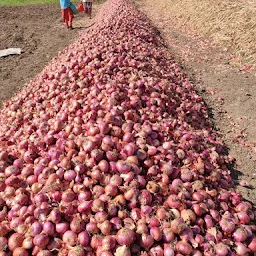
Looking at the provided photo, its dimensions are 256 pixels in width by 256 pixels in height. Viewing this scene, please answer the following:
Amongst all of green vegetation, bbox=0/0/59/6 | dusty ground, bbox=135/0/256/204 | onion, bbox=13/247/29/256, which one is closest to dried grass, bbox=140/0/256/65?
dusty ground, bbox=135/0/256/204

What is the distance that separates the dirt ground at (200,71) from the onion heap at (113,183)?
2.10 feet

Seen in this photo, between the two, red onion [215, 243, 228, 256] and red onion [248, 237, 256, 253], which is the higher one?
red onion [215, 243, 228, 256]

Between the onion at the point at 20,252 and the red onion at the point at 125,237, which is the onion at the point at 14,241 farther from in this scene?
the red onion at the point at 125,237

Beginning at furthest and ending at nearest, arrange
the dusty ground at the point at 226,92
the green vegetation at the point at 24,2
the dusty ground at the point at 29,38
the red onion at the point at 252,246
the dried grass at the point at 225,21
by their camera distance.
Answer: the green vegetation at the point at 24,2, the dried grass at the point at 225,21, the dusty ground at the point at 29,38, the dusty ground at the point at 226,92, the red onion at the point at 252,246

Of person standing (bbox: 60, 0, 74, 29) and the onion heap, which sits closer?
the onion heap

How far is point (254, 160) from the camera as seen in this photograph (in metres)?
4.59

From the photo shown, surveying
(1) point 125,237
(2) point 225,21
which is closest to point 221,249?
(1) point 125,237

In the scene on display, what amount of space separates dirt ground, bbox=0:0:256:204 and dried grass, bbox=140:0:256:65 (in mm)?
Answer: 485

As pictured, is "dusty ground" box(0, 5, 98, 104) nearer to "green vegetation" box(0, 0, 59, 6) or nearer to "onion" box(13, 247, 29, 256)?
"green vegetation" box(0, 0, 59, 6)

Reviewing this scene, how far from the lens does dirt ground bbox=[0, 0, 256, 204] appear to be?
16.5 ft

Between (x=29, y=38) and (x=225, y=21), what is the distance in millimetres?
8514

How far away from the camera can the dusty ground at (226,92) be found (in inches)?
183

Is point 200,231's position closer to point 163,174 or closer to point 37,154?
point 163,174

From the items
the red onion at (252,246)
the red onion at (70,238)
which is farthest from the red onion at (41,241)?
the red onion at (252,246)
